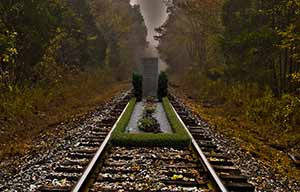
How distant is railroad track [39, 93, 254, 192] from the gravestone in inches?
487

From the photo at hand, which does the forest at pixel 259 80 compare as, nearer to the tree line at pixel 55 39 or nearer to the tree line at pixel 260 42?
the tree line at pixel 260 42

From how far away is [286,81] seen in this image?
56.9 ft

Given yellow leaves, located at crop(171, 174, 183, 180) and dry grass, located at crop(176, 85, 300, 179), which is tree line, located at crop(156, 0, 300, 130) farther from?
yellow leaves, located at crop(171, 174, 183, 180)

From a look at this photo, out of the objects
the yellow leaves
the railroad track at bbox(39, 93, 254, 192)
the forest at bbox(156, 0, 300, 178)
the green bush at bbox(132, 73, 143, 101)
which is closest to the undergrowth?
the forest at bbox(156, 0, 300, 178)

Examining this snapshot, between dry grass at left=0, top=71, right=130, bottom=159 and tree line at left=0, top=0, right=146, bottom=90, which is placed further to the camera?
tree line at left=0, top=0, right=146, bottom=90

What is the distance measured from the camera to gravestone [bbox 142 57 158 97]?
72.2 ft

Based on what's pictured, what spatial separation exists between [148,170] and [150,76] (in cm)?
1485

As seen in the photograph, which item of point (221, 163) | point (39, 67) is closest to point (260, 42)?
point (39, 67)

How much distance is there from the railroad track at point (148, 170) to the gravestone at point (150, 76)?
40.6ft

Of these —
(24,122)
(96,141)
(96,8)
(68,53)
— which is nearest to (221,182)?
(96,141)

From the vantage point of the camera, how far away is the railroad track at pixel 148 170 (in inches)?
252

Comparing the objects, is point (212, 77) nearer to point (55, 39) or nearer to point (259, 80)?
point (259, 80)

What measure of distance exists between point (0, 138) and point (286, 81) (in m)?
12.5

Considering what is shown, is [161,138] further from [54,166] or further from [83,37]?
[83,37]
